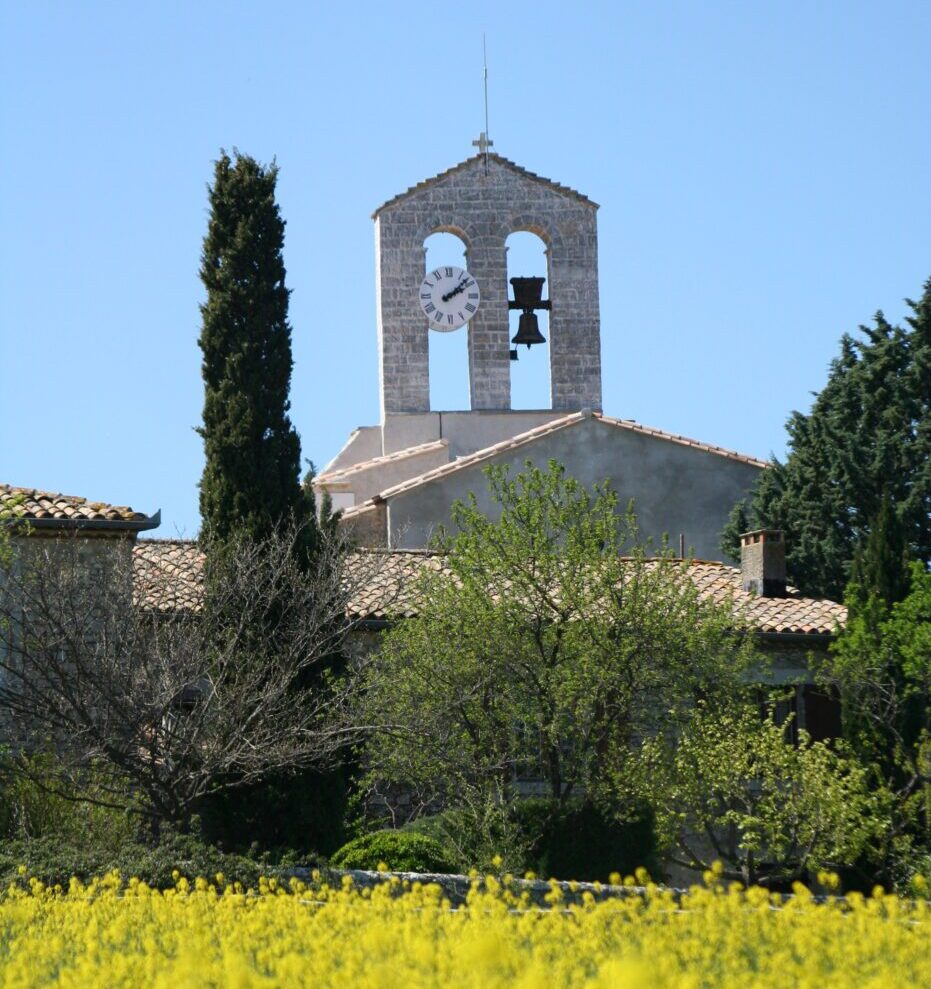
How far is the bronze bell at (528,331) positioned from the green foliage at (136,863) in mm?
17703

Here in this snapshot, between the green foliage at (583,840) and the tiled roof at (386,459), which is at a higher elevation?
the tiled roof at (386,459)

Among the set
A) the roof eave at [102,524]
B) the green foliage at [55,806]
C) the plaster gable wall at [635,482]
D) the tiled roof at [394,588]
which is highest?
the plaster gable wall at [635,482]

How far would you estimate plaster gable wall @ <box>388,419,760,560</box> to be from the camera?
30500mm

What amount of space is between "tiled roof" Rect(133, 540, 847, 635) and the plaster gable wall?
3045 mm

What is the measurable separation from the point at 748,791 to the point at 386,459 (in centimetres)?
1414

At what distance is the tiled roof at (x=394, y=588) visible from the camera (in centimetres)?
2012

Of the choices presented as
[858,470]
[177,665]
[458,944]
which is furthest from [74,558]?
[858,470]

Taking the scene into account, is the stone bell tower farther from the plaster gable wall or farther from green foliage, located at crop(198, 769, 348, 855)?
green foliage, located at crop(198, 769, 348, 855)

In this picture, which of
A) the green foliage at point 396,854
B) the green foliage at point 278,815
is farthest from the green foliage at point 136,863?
the green foliage at point 278,815

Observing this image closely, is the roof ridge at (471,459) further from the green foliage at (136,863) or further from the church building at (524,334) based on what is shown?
the green foliage at (136,863)

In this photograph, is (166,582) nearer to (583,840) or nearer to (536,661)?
(536,661)

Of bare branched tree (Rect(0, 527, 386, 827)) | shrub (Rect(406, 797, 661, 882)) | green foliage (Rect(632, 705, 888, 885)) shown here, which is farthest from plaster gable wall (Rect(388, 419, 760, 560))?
shrub (Rect(406, 797, 661, 882))

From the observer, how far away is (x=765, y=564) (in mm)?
26484

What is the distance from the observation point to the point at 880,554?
24.5 metres
